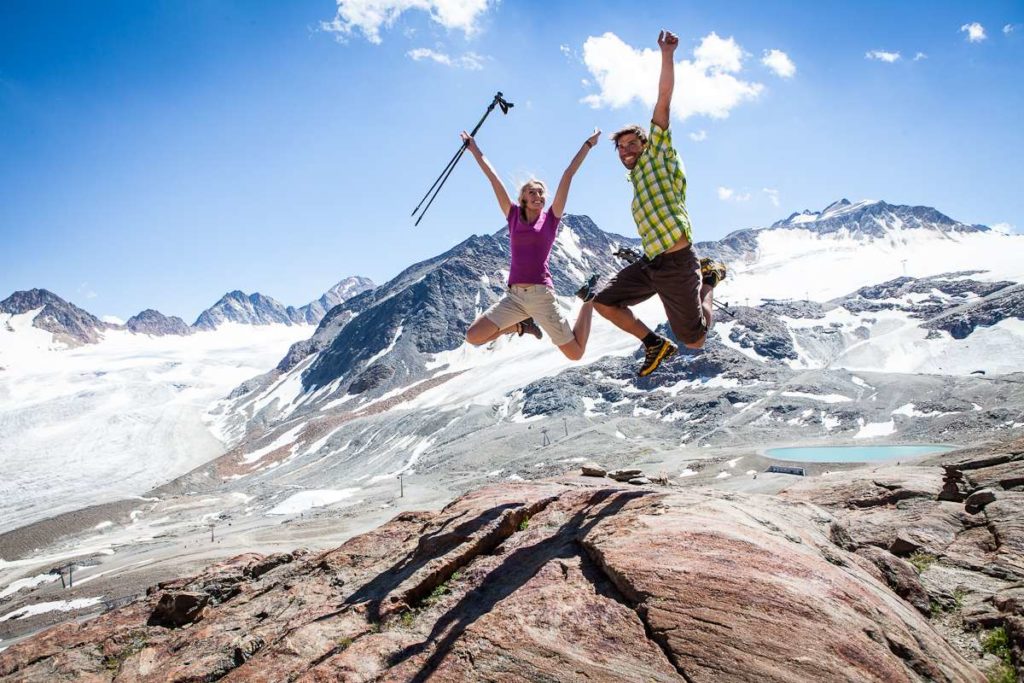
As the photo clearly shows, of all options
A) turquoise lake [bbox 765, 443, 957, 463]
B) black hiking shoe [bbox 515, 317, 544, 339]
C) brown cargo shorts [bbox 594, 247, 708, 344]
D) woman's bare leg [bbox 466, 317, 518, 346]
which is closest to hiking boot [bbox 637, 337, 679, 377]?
brown cargo shorts [bbox 594, 247, 708, 344]

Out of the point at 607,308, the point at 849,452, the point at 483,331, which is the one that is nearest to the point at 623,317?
the point at 607,308

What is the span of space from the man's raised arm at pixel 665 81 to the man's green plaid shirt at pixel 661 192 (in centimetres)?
10

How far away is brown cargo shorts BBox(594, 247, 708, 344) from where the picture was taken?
7.00m

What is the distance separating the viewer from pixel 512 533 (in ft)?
24.7

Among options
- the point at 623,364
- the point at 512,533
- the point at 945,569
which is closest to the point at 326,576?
the point at 512,533

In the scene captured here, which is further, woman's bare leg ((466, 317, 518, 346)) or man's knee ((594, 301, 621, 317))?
woman's bare leg ((466, 317, 518, 346))

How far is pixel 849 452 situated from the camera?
61.6 m

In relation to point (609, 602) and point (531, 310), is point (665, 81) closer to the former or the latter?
point (531, 310)

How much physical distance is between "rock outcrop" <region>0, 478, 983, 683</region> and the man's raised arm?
448 centimetres

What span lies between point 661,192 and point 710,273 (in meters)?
1.77

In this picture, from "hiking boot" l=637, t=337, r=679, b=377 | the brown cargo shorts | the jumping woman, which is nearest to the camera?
the brown cargo shorts

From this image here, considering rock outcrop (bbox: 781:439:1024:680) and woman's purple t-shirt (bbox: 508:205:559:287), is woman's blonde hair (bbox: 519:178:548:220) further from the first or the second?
rock outcrop (bbox: 781:439:1024:680)

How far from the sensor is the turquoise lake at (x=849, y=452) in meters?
56.6

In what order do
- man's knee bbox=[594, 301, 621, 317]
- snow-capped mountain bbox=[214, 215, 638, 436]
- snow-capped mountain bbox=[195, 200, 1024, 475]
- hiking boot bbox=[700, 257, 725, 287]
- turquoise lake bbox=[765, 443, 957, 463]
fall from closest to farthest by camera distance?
man's knee bbox=[594, 301, 621, 317] < hiking boot bbox=[700, 257, 725, 287] < turquoise lake bbox=[765, 443, 957, 463] < snow-capped mountain bbox=[195, 200, 1024, 475] < snow-capped mountain bbox=[214, 215, 638, 436]
